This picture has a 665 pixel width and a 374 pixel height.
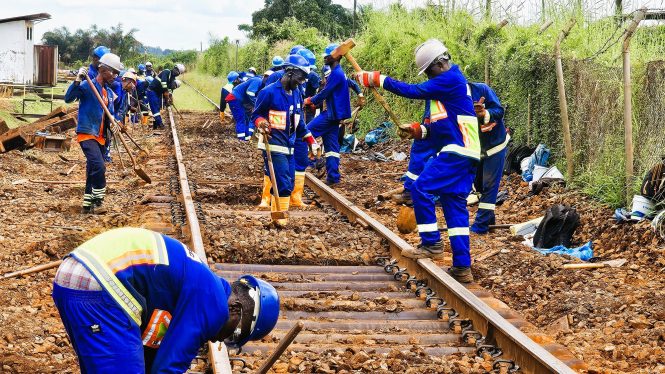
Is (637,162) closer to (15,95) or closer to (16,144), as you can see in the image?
(16,144)

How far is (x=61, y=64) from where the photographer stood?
90.5 meters

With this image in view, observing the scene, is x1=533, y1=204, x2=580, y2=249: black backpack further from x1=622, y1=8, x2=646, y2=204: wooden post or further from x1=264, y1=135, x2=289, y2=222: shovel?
x1=264, y1=135, x2=289, y2=222: shovel

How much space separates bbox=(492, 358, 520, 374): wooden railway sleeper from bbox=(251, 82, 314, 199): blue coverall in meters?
5.16

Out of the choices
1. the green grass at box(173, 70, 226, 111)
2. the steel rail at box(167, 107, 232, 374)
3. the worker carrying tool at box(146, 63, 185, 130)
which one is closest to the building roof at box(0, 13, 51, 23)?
the green grass at box(173, 70, 226, 111)

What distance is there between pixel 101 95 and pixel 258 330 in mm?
8066

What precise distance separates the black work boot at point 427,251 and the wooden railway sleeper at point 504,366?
2280 millimetres

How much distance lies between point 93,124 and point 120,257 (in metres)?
7.87

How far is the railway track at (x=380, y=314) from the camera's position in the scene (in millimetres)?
5750

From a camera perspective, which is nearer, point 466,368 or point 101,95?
point 466,368

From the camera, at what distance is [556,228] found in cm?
966

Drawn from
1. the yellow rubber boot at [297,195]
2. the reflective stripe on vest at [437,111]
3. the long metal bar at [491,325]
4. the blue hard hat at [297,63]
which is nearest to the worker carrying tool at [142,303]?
the long metal bar at [491,325]

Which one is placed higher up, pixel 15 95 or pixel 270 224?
pixel 270 224

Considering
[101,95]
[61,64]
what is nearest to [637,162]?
[101,95]

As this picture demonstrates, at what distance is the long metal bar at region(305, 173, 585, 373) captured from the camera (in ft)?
18.1
